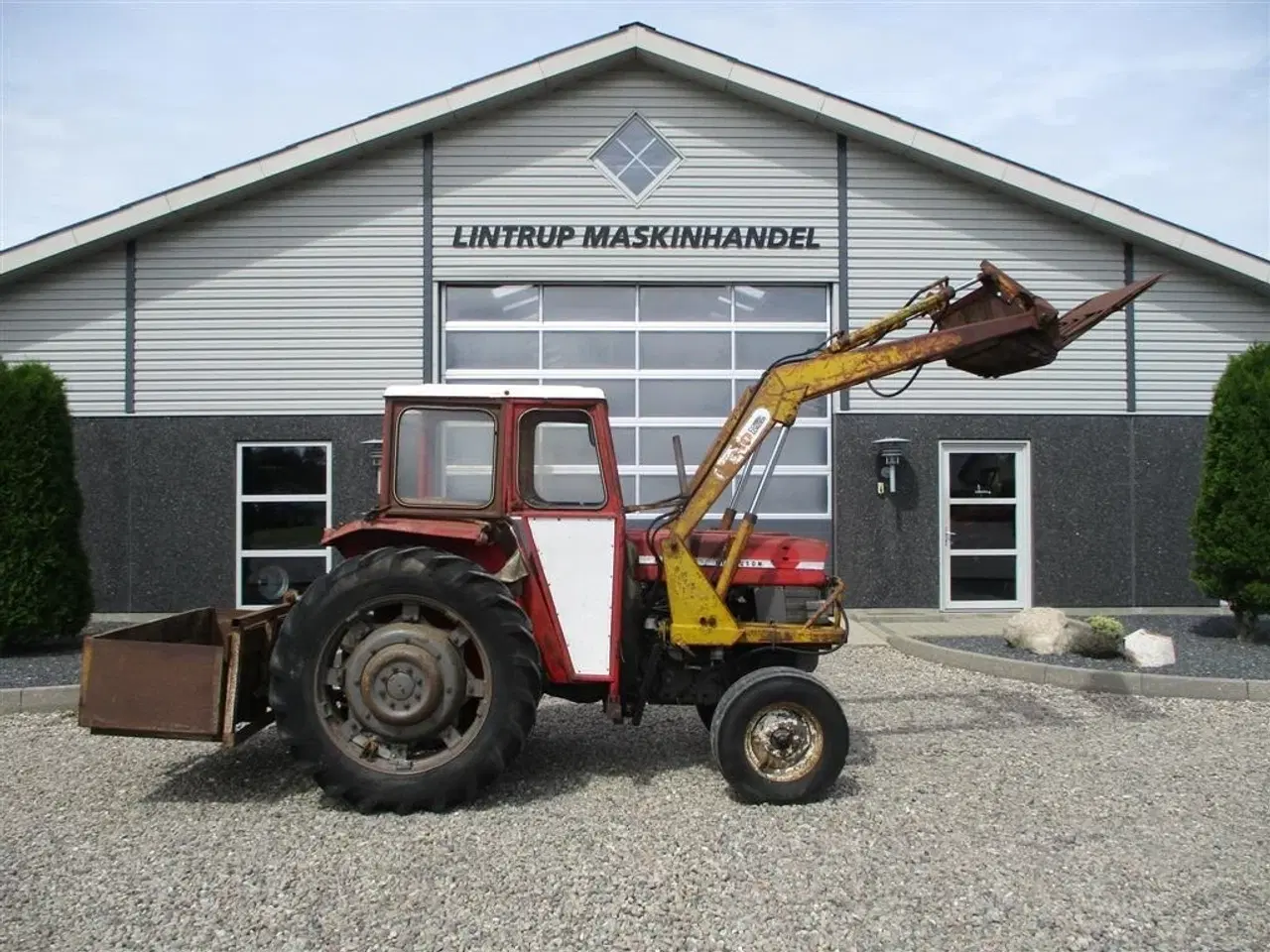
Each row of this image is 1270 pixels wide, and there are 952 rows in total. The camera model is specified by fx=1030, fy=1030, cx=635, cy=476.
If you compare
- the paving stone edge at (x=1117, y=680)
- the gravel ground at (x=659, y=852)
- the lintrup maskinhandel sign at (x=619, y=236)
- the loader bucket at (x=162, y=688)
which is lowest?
the gravel ground at (x=659, y=852)

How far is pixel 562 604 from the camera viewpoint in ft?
18.3

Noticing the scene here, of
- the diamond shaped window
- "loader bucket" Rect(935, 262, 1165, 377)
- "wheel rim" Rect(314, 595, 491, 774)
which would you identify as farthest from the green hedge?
"loader bucket" Rect(935, 262, 1165, 377)

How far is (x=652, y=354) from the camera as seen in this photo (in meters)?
12.7

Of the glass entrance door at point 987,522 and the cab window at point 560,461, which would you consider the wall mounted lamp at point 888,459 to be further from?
the cab window at point 560,461

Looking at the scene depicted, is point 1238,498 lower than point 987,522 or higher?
higher

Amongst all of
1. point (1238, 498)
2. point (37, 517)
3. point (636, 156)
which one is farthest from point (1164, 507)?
point (37, 517)

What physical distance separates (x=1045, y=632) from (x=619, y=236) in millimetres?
6713

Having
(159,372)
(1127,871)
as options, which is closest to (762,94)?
(159,372)

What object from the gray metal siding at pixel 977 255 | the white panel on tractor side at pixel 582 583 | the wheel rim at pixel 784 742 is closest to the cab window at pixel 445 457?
the white panel on tractor side at pixel 582 583

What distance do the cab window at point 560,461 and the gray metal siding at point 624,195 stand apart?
7.22m

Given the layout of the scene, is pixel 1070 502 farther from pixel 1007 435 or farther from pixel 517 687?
pixel 517 687

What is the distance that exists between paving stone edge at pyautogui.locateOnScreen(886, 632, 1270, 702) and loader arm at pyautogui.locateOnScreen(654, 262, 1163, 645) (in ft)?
12.0

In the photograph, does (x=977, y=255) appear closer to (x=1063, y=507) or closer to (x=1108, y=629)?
(x=1063, y=507)

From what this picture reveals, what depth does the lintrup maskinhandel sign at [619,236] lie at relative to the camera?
497 inches
